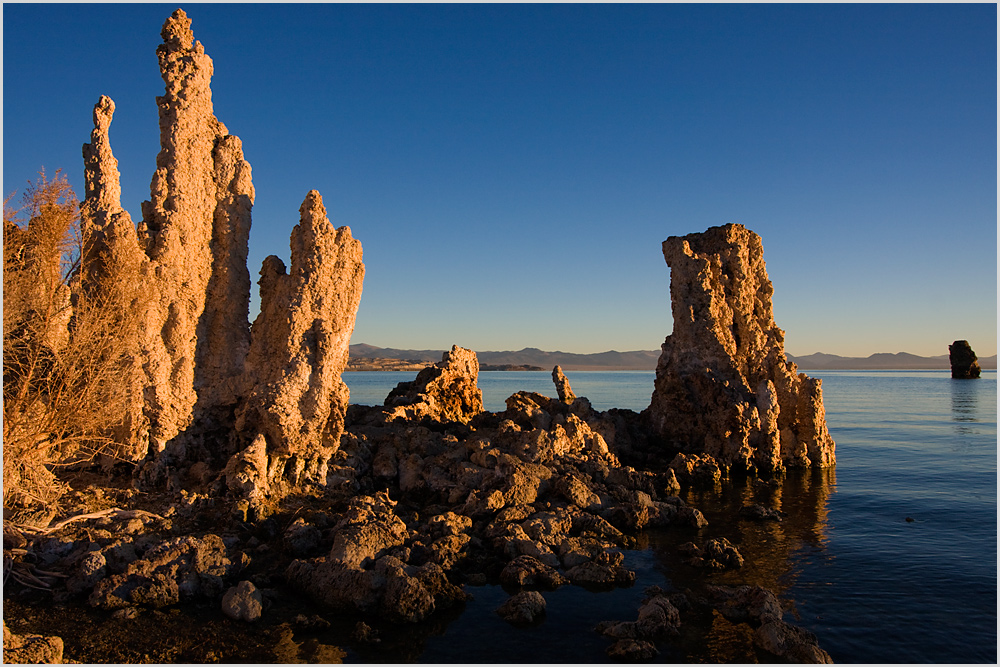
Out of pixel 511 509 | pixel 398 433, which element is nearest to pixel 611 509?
pixel 511 509

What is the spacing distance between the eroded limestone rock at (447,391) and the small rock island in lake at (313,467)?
2.01ft

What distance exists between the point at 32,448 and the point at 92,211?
9779mm

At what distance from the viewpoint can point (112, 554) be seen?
44.0 feet

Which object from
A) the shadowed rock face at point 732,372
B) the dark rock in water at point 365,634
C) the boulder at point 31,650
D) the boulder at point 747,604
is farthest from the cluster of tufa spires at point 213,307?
the shadowed rock face at point 732,372

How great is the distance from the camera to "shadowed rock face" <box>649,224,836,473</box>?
27328mm

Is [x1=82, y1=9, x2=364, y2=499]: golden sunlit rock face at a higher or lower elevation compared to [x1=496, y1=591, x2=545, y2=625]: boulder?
higher

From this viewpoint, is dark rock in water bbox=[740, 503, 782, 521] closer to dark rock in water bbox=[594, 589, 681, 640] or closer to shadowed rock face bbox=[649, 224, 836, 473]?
shadowed rock face bbox=[649, 224, 836, 473]

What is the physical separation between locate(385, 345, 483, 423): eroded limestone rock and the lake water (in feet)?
40.9

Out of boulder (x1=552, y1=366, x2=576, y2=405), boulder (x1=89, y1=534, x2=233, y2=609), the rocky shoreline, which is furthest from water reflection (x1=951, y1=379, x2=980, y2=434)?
boulder (x1=89, y1=534, x2=233, y2=609)

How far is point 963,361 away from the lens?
125500mm

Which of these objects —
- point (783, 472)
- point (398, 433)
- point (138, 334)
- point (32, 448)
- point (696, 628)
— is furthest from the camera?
point (783, 472)

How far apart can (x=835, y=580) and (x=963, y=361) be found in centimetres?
14059

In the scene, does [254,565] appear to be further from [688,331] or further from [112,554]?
[688,331]

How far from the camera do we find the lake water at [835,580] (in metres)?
11.3
